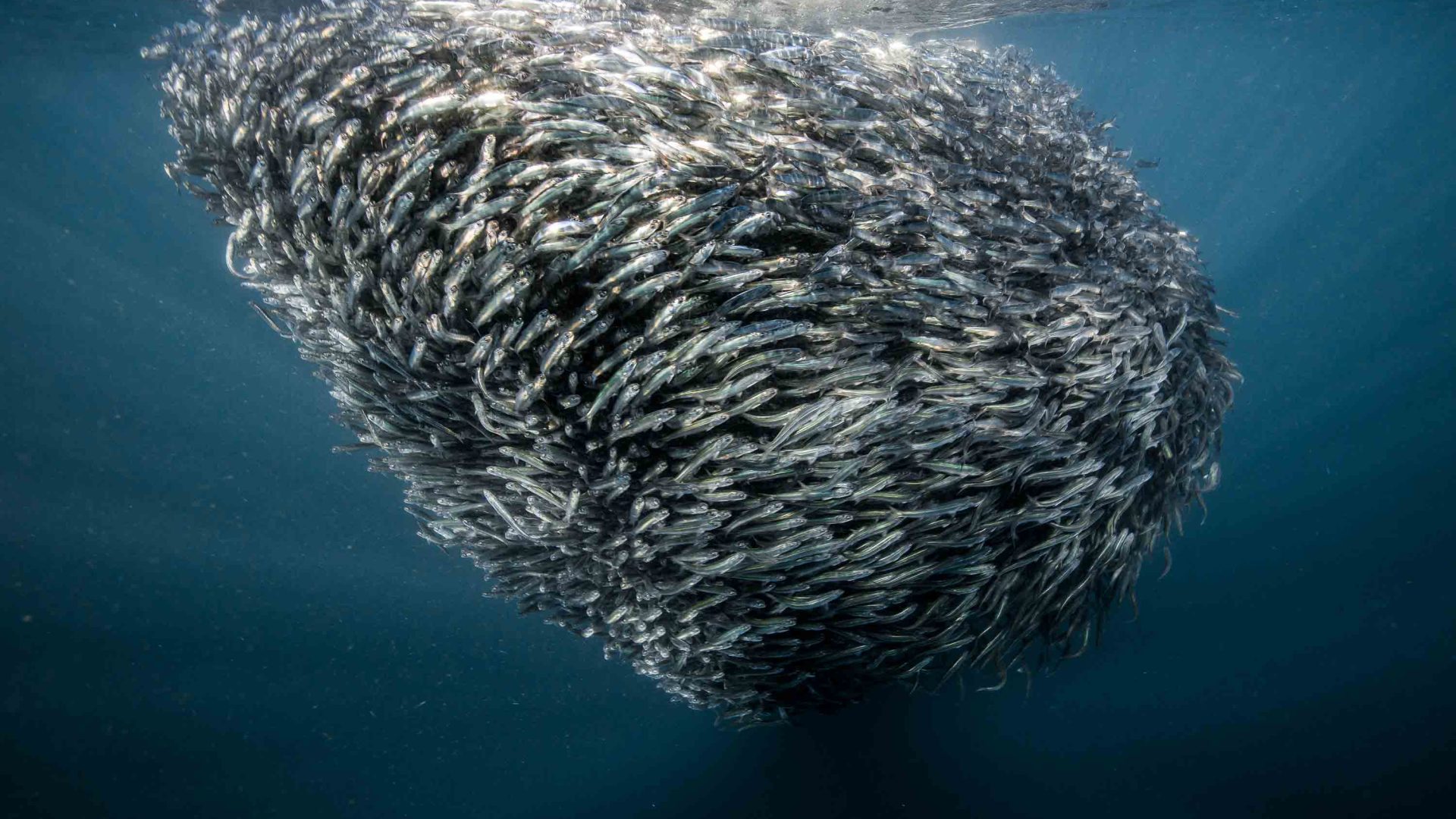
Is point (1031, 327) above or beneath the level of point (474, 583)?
beneath

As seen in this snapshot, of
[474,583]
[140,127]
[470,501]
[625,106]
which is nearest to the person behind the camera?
[625,106]

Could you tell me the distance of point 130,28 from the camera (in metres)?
16.0

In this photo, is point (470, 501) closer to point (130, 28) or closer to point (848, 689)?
point (848, 689)

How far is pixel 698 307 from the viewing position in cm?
313

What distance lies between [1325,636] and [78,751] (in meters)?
21.7

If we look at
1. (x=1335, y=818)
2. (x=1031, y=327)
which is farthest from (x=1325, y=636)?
(x=1031, y=327)

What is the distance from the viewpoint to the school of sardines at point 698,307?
309 cm

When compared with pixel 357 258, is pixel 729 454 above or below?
below

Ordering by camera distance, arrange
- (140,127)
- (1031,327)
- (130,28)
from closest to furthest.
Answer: (1031,327) → (130,28) → (140,127)

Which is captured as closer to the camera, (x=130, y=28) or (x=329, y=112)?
(x=329, y=112)

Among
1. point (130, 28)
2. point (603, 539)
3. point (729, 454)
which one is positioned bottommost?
point (603, 539)

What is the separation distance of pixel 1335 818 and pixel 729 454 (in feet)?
35.3

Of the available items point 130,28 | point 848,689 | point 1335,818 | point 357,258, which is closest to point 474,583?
point 848,689

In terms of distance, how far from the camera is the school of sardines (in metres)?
3.09
